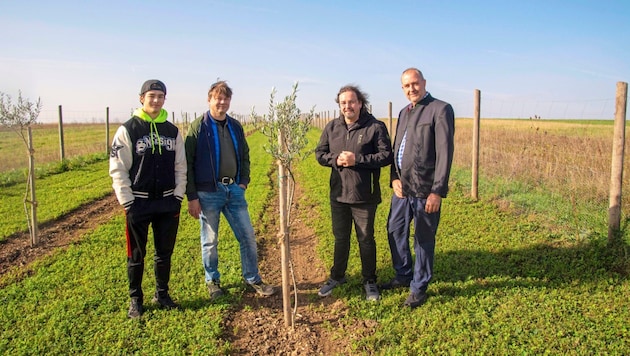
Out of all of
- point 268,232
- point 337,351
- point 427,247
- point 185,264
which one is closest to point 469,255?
point 427,247

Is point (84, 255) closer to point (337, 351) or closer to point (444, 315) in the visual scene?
point (337, 351)

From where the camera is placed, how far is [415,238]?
4.23m

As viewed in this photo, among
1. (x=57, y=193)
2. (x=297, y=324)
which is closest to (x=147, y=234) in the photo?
(x=297, y=324)

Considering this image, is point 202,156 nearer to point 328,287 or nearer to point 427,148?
point 328,287

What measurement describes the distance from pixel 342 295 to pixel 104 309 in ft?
8.63

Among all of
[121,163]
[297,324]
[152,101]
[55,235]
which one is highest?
[152,101]

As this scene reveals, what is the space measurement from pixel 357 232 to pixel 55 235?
566 cm

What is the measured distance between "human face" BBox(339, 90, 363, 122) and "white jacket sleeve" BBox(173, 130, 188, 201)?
173 centimetres

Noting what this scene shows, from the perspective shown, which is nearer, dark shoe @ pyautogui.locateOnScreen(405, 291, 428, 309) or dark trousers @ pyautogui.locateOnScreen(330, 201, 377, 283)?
dark shoe @ pyautogui.locateOnScreen(405, 291, 428, 309)

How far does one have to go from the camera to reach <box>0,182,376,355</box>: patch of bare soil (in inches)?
145

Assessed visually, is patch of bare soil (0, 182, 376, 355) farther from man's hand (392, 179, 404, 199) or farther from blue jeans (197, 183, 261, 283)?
man's hand (392, 179, 404, 199)

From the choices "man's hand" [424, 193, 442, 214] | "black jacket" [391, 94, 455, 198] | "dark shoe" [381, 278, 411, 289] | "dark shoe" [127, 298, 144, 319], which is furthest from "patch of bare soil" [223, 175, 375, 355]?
"black jacket" [391, 94, 455, 198]

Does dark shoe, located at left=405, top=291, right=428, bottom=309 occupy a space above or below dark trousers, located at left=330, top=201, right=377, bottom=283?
below

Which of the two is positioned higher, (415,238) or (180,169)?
(180,169)
